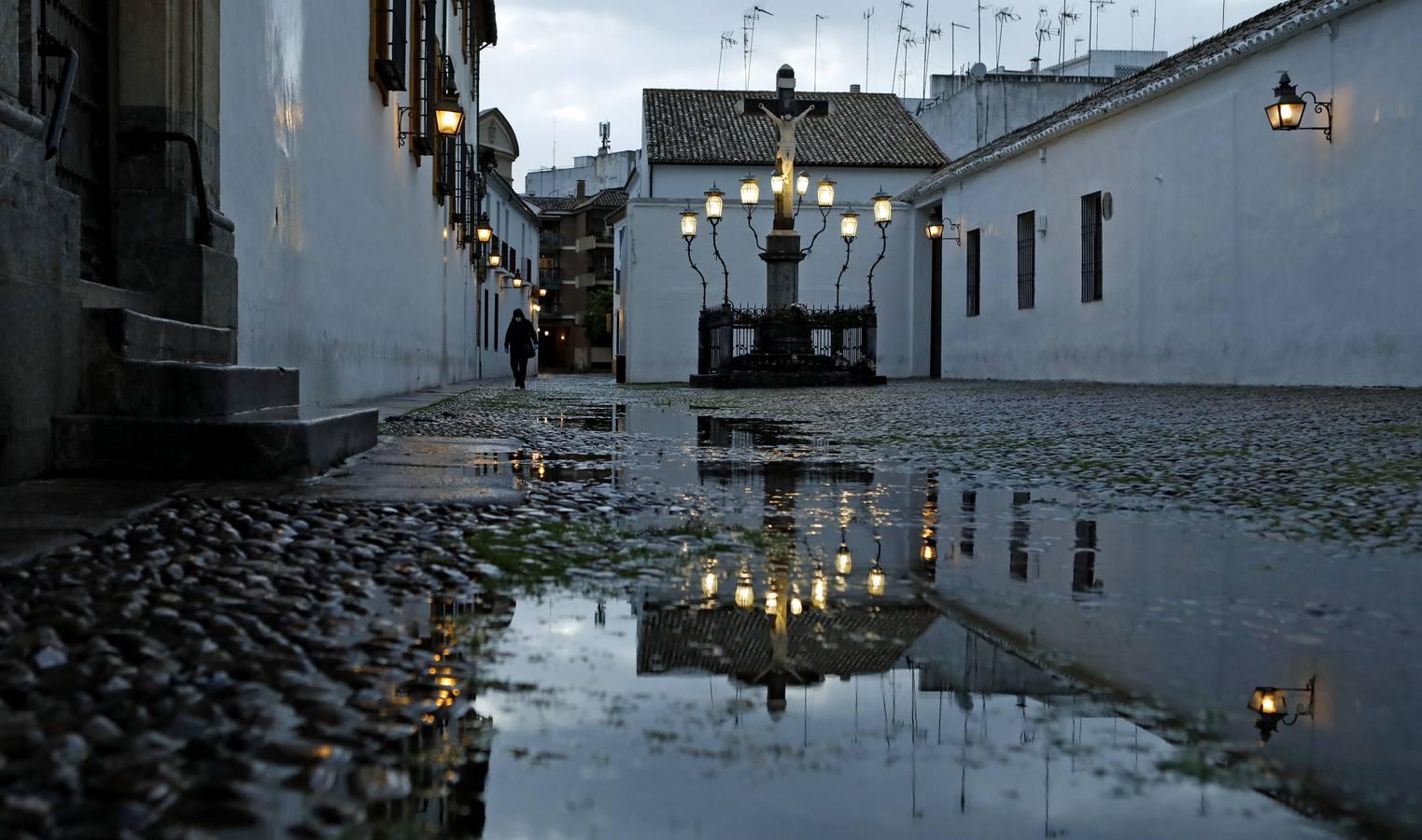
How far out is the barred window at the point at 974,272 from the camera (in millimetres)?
28297

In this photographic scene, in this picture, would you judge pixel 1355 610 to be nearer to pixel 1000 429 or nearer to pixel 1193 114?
pixel 1000 429

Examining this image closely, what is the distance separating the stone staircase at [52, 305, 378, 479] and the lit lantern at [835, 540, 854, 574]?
2.09 metres

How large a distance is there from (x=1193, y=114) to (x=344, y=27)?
41.6ft

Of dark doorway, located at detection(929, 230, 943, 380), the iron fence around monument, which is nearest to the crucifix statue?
the iron fence around monument

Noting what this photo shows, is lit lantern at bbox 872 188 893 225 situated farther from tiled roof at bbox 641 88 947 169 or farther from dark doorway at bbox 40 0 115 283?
dark doorway at bbox 40 0 115 283

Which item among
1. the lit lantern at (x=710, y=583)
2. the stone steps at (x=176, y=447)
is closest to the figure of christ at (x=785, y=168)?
the stone steps at (x=176, y=447)

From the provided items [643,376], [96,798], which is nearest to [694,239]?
[643,376]

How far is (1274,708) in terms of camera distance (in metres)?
1.78

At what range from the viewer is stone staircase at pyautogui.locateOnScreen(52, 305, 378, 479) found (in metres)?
4.41

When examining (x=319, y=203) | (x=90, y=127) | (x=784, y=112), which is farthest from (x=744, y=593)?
(x=784, y=112)

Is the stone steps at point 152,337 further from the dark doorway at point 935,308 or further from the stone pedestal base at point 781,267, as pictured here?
the dark doorway at point 935,308

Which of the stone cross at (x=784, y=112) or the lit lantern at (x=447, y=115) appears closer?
the lit lantern at (x=447, y=115)

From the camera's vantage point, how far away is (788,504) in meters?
4.34

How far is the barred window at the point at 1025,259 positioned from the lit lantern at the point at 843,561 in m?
22.6
